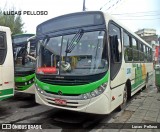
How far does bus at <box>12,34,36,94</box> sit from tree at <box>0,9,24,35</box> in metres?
12.7

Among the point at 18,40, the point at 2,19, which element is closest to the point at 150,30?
the point at 2,19

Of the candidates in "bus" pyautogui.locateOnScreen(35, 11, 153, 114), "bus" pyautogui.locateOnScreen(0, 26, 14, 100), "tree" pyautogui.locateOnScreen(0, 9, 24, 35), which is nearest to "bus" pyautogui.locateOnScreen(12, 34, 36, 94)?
"bus" pyautogui.locateOnScreen(0, 26, 14, 100)

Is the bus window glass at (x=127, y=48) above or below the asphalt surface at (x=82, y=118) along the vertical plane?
above

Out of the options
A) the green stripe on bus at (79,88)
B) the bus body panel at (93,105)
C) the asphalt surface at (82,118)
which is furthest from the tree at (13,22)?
the bus body panel at (93,105)

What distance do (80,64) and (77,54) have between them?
0.94ft

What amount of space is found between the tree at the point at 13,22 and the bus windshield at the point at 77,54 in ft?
52.1

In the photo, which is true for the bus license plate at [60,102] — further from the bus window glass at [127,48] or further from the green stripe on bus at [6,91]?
the bus window glass at [127,48]

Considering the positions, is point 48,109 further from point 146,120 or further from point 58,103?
point 146,120

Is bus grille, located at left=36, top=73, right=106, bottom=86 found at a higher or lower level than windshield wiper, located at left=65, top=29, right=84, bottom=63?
lower

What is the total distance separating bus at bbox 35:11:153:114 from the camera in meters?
4.87

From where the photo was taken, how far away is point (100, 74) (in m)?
4.82

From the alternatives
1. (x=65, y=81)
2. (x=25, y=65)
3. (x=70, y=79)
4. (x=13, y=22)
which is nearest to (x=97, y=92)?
(x=70, y=79)

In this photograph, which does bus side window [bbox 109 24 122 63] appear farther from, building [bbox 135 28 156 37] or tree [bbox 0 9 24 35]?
building [bbox 135 28 156 37]

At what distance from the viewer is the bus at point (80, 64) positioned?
4871mm
